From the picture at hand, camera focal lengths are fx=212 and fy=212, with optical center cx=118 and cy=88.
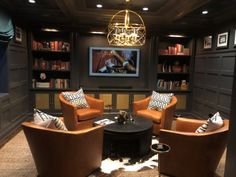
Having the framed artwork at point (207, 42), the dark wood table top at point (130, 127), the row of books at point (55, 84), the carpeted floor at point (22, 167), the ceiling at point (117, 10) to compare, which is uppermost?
the ceiling at point (117, 10)

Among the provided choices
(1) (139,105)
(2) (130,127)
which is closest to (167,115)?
(1) (139,105)

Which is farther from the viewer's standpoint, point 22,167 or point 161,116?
point 161,116

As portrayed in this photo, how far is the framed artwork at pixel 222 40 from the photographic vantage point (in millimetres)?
4434

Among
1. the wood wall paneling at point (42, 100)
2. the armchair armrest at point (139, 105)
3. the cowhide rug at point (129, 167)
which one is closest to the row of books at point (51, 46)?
the wood wall paneling at point (42, 100)

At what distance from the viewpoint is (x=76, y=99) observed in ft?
15.0

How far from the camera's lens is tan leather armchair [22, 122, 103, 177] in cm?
236

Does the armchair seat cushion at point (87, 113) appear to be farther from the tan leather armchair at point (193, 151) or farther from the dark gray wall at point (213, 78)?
the dark gray wall at point (213, 78)

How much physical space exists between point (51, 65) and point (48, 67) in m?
0.09

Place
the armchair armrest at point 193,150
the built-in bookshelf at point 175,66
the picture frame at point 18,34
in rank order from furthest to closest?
the built-in bookshelf at point 175,66, the picture frame at point 18,34, the armchair armrest at point 193,150

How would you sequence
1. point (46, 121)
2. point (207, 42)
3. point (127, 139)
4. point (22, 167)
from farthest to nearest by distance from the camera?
point (207, 42)
point (127, 139)
point (22, 167)
point (46, 121)

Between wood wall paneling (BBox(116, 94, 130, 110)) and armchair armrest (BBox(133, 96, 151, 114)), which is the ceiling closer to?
wood wall paneling (BBox(116, 94, 130, 110))

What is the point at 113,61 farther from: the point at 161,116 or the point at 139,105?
the point at 161,116

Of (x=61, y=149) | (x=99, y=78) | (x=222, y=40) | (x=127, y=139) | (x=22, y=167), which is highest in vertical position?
(x=222, y=40)

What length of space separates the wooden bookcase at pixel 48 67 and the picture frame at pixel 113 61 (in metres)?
0.67
